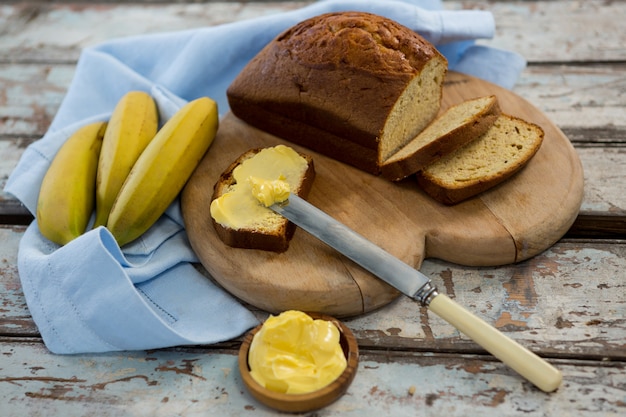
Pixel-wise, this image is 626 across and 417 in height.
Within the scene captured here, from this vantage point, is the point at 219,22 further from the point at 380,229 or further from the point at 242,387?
the point at 242,387

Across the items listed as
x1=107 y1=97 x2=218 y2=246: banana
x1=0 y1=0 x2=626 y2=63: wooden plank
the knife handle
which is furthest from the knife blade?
x1=0 y1=0 x2=626 y2=63: wooden plank

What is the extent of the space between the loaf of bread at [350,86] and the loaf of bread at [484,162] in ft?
0.78

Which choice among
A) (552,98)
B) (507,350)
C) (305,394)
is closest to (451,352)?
(507,350)

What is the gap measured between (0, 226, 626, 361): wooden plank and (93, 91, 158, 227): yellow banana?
44 cm

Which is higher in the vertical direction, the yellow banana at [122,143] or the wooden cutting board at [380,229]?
the yellow banana at [122,143]

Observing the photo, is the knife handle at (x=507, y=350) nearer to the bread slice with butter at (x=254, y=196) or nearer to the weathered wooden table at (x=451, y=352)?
the weathered wooden table at (x=451, y=352)

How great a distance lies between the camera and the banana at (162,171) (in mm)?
2537

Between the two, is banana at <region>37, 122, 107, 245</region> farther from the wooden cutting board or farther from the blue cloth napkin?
the wooden cutting board

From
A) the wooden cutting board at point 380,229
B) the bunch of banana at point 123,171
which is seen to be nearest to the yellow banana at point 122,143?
the bunch of banana at point 123,171

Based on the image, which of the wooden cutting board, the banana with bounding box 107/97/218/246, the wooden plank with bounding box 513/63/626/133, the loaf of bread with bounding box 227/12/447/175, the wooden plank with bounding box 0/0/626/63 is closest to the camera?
the wooden cutting board

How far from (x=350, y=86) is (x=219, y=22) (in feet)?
6.20

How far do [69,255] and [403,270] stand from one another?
1.12 m

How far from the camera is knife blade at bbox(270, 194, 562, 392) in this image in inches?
76.2

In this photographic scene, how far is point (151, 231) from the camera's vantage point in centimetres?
267
